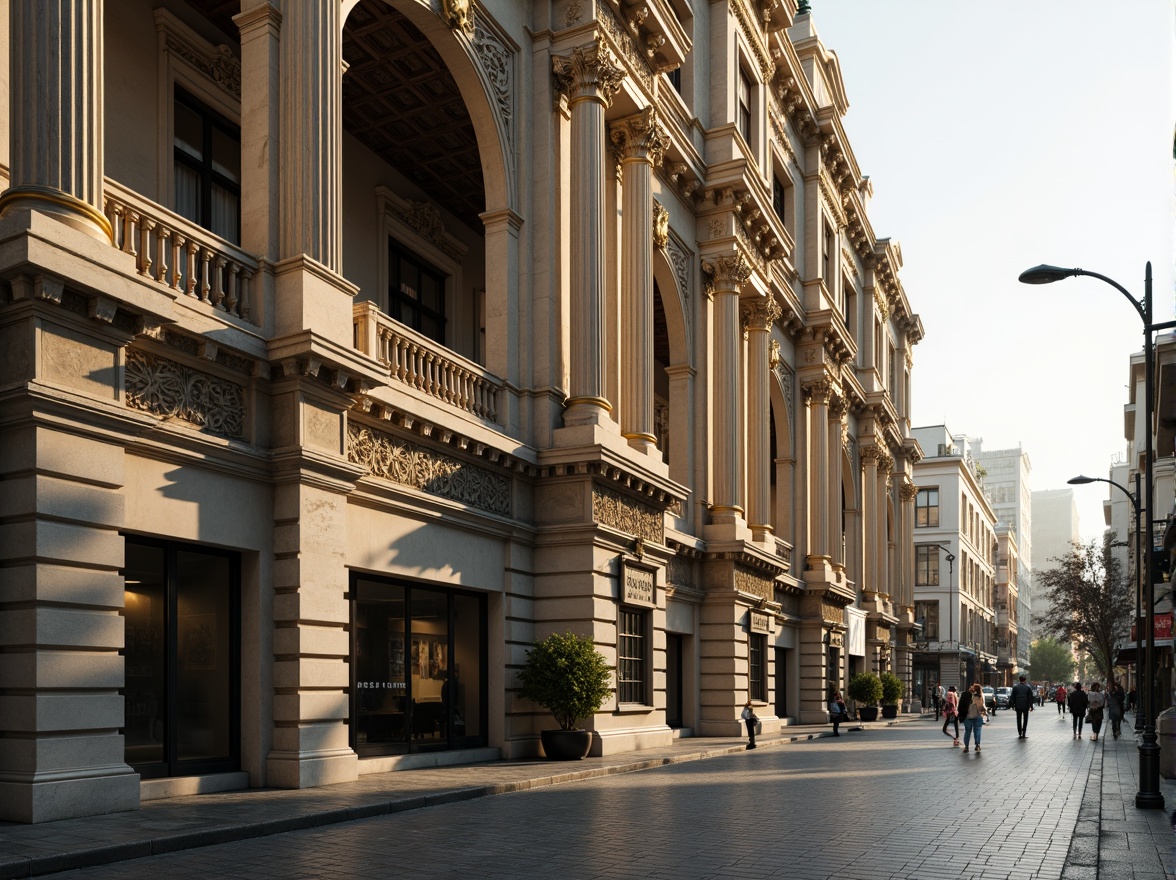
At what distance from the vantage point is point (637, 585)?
23.0 metres

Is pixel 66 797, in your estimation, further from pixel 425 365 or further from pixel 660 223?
pixel 660 223

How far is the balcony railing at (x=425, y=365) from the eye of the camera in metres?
16.8

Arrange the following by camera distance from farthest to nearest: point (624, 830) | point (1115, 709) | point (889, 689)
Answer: point (889, 689), point (1115, 709), point (624, 830)

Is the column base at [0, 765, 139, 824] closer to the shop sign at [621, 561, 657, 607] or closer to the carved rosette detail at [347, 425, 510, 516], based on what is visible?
the carved rosette detail at [347, 425, 510, 516]

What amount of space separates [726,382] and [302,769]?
1969 centimetres

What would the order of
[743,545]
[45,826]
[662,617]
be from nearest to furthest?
[45,826] < [662,617] < [743,545]

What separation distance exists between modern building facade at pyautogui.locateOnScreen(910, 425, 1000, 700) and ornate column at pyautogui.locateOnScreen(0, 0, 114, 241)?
75.7 metres

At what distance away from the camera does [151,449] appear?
1267 cm

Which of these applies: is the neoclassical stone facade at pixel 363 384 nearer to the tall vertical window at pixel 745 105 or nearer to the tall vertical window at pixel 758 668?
the tall vertical window at pixel 758 668

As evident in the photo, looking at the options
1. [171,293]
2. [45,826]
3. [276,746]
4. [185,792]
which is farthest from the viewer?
[276,746]

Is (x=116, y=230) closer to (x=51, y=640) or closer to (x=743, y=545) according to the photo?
(x=51, y=640)

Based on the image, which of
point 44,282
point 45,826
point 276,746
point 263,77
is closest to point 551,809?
point 276,746

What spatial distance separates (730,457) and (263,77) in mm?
18936

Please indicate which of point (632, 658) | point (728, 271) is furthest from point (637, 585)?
point (728, 271)
